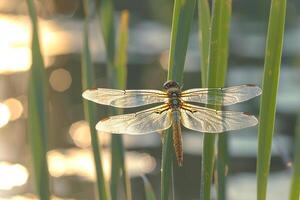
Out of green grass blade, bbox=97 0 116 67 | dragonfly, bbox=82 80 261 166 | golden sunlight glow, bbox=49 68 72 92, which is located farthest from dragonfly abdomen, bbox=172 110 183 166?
golden sunlight glow, bbox=49 68 72 92

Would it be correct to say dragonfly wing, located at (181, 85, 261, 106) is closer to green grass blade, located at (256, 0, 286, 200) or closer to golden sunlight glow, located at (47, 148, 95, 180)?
green grass blade, located at (256, 0, 286, 200)

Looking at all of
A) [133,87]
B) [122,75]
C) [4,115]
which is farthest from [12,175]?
[122,75]

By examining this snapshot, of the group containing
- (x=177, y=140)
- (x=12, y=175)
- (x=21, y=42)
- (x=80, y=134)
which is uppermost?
(x=177, y=140)

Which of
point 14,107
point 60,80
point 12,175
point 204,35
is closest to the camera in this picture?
point 204,35

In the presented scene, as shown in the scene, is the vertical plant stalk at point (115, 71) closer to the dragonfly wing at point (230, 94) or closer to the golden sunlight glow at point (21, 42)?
the dragonfly wing at point (230, 94)

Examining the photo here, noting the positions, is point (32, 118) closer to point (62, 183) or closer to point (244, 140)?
point (62, 183)

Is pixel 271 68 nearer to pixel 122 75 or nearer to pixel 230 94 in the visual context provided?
pixel 230 94

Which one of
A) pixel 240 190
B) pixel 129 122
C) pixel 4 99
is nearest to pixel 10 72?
pixel 4 99
